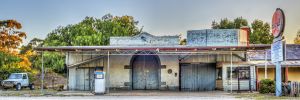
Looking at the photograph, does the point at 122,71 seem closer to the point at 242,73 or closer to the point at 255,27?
the point at 242,73

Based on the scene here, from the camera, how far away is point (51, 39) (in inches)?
2596

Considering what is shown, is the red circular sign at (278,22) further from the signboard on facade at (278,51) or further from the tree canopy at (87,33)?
the tree canopy at (87,33)

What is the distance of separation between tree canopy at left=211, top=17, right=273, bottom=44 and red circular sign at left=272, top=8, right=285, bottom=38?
3995 centimetres

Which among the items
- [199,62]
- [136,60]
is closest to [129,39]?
[136,60]

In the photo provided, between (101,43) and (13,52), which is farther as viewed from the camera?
(101,43)

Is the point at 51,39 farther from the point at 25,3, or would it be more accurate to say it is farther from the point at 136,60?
the point at 136,60

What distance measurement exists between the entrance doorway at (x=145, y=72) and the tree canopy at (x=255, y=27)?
115 feet

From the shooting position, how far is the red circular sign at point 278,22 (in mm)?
26500

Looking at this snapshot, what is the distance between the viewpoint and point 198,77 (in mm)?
34906

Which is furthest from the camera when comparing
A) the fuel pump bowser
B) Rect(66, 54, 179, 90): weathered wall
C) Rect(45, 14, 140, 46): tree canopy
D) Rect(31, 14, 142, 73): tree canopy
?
Rect(45, 14, 140, 46): tree canopy

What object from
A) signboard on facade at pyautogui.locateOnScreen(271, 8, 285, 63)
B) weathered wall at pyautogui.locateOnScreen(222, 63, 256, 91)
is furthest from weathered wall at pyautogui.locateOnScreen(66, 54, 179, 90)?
signboard on facade at pyautogui.locateOnScreen(271, 8, 285, 63)

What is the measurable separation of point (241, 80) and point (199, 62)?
139 inches

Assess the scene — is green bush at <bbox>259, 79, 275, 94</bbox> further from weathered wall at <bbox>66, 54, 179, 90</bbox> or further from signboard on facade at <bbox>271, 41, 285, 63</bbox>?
weathered wall at <bbox>66, 54, 179, 90</bbox>

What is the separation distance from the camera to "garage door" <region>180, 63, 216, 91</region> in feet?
114
